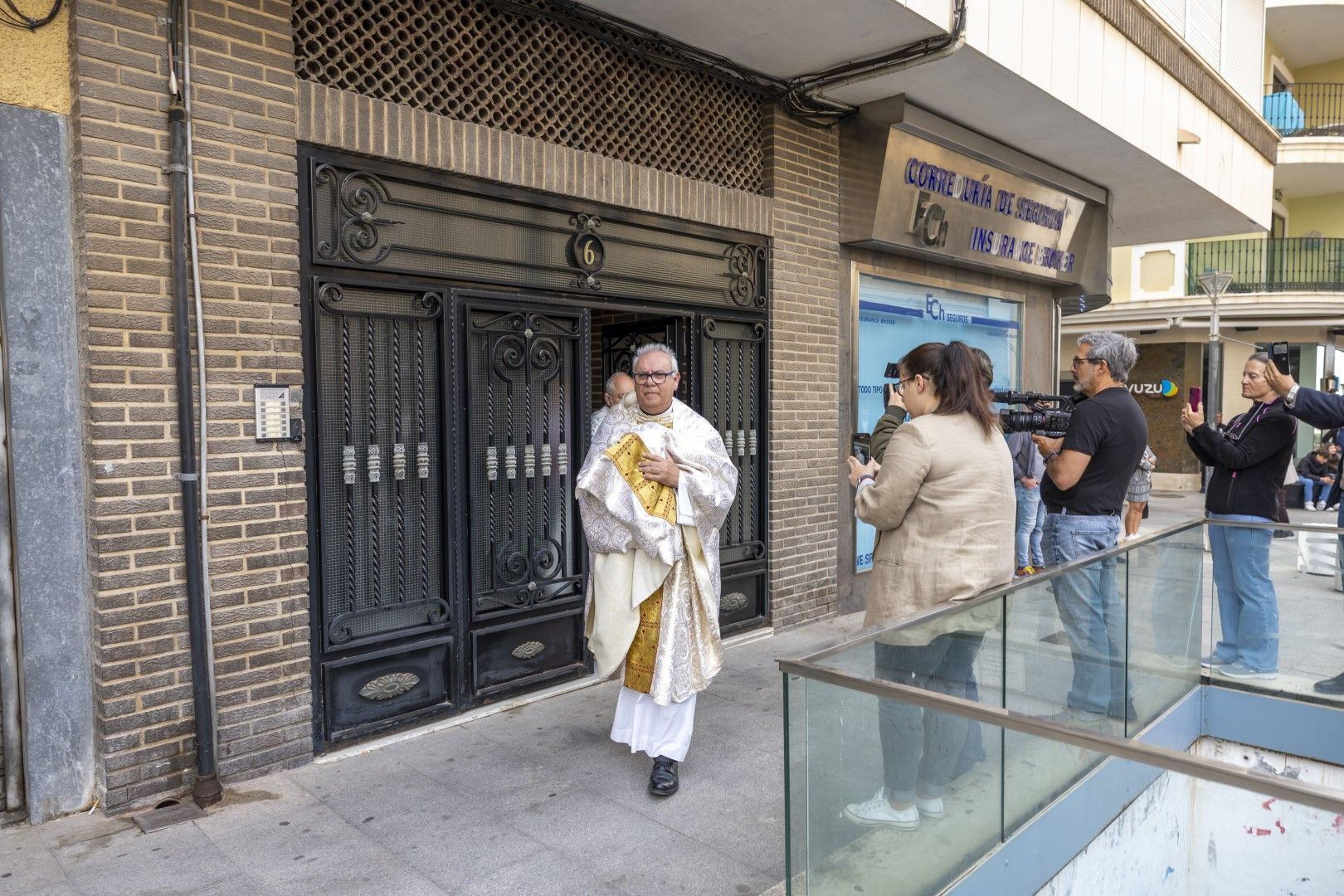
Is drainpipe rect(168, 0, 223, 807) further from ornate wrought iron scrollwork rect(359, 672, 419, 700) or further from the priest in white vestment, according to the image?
the priest in white vestment

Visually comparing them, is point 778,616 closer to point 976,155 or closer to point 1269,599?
point 1269,599

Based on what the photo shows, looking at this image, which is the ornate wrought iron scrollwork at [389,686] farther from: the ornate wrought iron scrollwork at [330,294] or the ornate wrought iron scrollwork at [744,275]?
the ornate wrought iron scrollwork at [744,275]

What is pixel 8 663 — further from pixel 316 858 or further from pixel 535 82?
pixel 535 82

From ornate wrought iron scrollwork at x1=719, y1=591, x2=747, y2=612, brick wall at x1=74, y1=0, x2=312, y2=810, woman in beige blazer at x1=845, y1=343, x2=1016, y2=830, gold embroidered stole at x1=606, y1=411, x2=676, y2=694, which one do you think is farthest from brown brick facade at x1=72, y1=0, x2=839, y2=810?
ornate wrought iron scrollwork at x1=719, y1=591, x2=747, y2=612

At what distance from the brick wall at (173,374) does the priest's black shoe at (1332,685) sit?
5.33 m

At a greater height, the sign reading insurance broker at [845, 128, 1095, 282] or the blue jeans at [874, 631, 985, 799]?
the sign reading insurance broker at [845, 128, 1095, 282]

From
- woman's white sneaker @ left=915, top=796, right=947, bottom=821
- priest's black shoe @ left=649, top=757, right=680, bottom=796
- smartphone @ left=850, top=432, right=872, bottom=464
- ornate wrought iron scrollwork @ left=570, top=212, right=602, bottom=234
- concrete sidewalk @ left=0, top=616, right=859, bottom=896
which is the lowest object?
concrete sidewalk @ left=0, top=616, right=859, bottom=896

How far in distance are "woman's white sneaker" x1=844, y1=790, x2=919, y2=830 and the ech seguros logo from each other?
19.1 meters

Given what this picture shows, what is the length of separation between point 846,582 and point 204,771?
184 inches

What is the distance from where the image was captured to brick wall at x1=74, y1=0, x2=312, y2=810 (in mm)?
3365

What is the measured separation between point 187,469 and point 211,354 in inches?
18.2

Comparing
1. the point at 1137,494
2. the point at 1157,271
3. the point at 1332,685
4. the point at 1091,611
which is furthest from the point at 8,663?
the point at 1157,271

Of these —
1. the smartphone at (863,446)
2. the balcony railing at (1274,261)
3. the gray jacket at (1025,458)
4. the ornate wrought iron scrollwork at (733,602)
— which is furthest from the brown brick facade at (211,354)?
the balcony railing at (1274,261)

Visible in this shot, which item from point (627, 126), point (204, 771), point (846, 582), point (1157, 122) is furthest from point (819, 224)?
point (204, 771)
